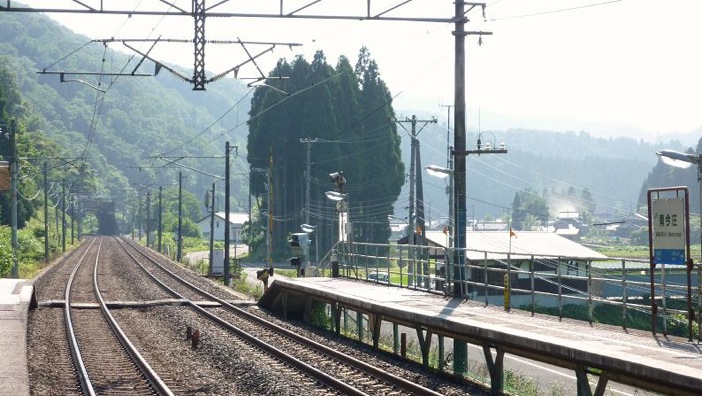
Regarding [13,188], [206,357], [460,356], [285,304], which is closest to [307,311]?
[285,304]

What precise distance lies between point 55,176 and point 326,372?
11572cm

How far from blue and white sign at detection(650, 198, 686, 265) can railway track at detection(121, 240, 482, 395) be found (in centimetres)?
366

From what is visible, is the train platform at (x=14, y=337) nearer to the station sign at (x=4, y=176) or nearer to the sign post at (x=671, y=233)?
the sign post at (x=671, y=233)

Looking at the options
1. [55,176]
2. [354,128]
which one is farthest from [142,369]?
[55,176]

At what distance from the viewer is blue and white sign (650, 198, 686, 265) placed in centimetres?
1376

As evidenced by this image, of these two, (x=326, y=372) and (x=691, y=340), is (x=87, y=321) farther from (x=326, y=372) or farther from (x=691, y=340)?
(x=691, y=340)

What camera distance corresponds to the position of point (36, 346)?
20.3 meters

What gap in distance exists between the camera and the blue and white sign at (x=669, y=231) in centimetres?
1376

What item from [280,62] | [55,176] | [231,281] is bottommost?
[231,281]

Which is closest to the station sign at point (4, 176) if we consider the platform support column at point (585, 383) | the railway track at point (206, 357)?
the railway track at point (206, 357)

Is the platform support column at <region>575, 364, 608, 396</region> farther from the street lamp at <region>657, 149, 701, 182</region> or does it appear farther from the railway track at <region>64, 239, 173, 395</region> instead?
the railway track at <region>64, 239, 173, 395</region>

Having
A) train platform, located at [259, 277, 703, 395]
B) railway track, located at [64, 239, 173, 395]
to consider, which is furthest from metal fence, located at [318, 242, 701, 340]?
railway track, located at [64, 239, 173, 395]

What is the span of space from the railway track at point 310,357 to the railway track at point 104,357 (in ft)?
7.95

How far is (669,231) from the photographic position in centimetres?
1403
